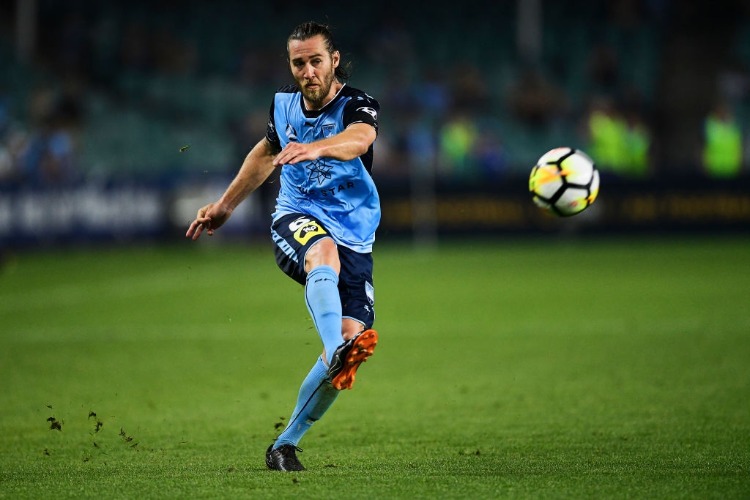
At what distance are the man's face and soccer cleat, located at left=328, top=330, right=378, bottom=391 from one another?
1355 millimetres

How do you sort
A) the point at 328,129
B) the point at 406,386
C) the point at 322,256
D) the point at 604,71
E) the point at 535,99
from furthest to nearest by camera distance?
the point at 604,71 → the point at 535,99 → the point at 406,386 → the point at 328,129 → the point at 322,256

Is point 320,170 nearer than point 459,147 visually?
Yes

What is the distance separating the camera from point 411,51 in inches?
1204

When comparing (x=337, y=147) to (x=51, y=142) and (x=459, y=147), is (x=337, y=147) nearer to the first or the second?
(x=51, y=142)

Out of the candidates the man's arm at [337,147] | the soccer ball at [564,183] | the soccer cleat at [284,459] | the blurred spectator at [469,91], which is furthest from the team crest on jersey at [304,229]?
the blurred spectator at [469,91]

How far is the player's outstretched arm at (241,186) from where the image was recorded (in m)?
6.48

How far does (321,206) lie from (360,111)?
0.53 m

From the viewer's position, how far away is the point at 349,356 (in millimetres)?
5430

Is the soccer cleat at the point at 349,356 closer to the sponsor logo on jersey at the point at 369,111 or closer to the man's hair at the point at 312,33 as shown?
the sponsor logo on jersey at the point at 369,111

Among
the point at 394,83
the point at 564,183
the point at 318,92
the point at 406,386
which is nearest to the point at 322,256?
the point at 318,92

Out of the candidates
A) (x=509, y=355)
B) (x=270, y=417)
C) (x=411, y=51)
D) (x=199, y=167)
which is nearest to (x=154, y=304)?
(x=509, y=355)

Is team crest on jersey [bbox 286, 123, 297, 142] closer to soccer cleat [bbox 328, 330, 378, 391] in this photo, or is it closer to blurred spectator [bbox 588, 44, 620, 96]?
soccer cleat [bbox 328, 330, 378, 391]

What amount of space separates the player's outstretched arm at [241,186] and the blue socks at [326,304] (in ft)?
2.60

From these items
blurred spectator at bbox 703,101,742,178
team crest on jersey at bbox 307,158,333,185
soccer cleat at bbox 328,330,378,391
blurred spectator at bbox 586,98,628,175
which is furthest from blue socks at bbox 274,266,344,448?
blurred spectator at bbox 586,98,628,175
